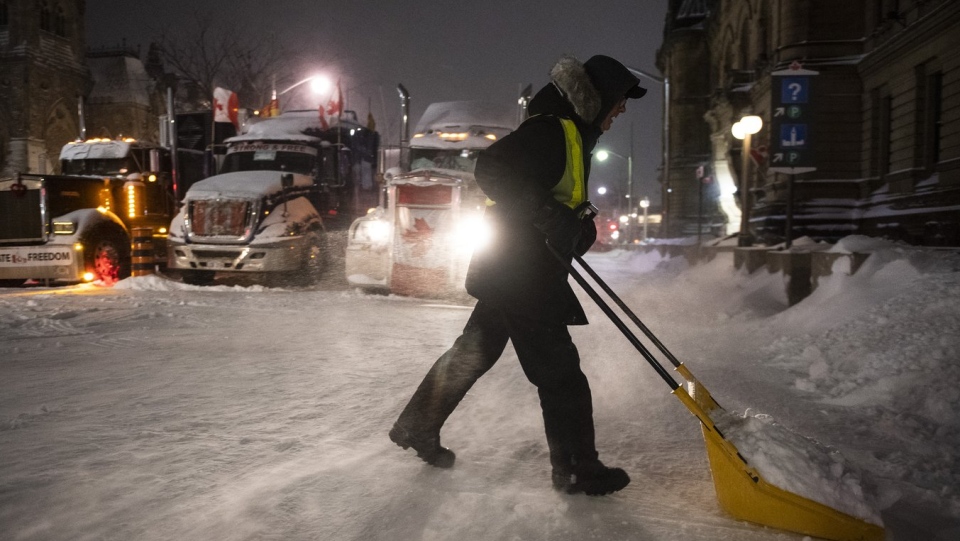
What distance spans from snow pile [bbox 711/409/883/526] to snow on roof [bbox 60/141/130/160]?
48.4 ft

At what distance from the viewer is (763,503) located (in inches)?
99.0

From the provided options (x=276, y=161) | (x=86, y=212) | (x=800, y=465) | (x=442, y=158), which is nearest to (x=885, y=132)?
(x=442, y=158)

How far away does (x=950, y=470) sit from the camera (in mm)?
3273

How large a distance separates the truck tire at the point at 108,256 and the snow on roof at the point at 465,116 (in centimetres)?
632

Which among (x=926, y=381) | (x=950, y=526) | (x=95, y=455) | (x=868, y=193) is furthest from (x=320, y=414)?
(x=868, y=193)

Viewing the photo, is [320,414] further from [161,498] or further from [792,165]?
[792,165]

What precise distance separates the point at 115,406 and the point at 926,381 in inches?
212

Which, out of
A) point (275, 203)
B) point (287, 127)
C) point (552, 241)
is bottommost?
point (552, 241)

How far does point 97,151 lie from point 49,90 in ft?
180

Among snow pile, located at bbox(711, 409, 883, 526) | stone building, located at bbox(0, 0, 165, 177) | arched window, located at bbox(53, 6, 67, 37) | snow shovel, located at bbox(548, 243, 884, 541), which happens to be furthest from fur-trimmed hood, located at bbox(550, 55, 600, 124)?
arched window, located at bbox(53, 6, 67, 37)

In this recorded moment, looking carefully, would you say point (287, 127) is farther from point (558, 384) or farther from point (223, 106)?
point (558, 384)

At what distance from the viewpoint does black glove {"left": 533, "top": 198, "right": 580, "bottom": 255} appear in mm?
2814

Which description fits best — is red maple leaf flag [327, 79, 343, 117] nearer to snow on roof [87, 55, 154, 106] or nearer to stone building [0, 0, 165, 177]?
stone building [0, 0, 165, 177]

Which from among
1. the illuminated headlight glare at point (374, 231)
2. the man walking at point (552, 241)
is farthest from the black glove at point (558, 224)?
the illuminated headlight glare at point (374, 231)
